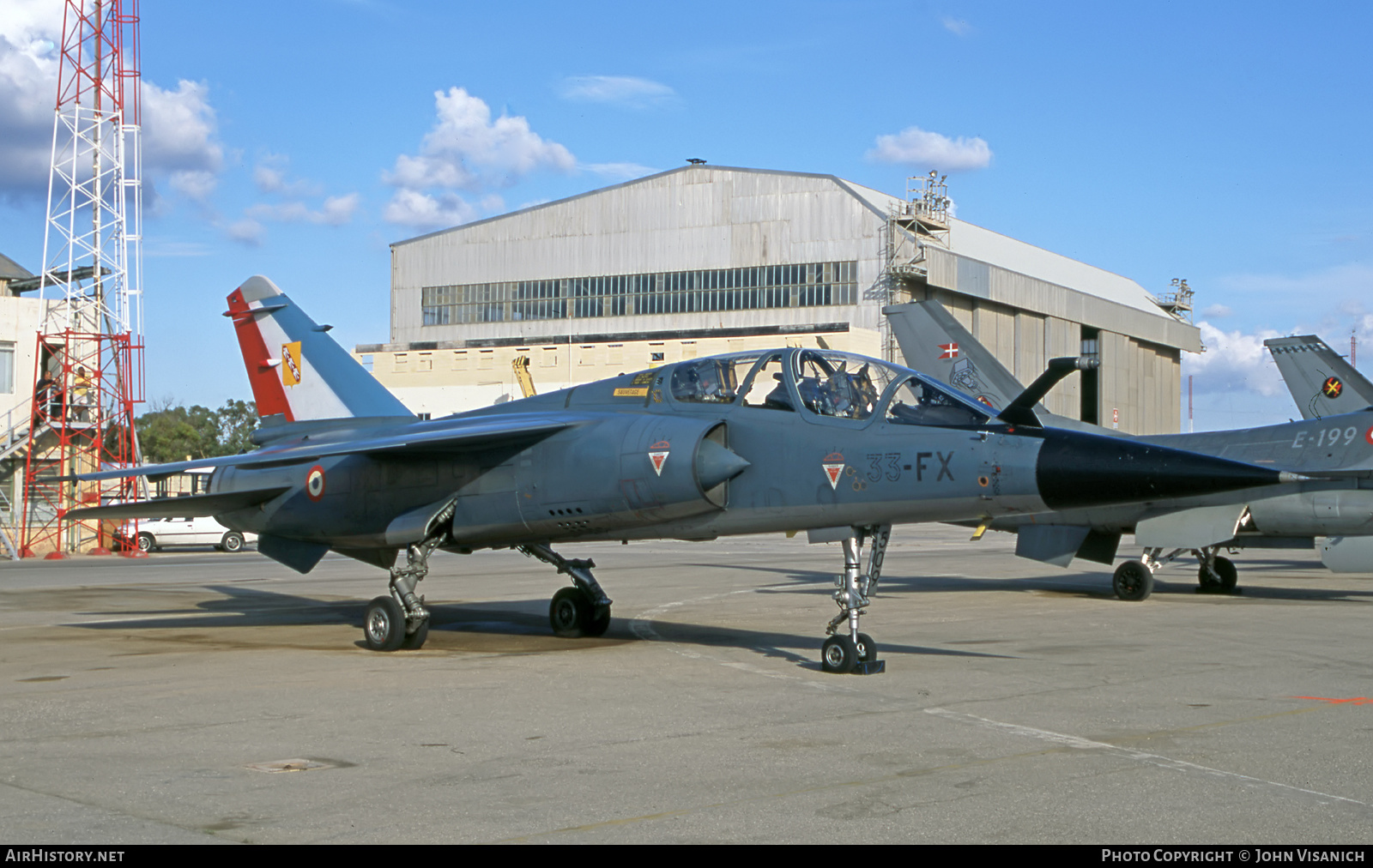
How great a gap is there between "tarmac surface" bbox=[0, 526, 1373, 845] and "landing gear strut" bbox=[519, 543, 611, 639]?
0.31 metres

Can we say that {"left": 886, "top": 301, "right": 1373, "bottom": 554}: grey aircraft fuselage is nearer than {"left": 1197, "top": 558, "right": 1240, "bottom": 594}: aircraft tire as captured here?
Yes

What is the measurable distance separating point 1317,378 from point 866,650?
20301mm

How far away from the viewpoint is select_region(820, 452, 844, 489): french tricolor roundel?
10526mm

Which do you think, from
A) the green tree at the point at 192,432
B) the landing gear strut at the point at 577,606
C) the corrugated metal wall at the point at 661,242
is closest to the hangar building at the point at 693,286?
the corrugated metal wall at the point at 661,242

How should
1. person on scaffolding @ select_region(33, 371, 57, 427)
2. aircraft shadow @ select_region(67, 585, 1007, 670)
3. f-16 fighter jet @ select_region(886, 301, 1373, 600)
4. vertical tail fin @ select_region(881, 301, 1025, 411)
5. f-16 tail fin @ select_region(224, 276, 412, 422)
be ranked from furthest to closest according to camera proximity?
person on scaffolding @ select_region(33, 371, 57, 427) → vertical tail fin @ select_region(881, 301, 1025, 411) → f-16 fighter jet @ select_region(886, 301, 1373, 600) → f-16 tail fin @ select_region(224, 276, 412, 422) → aircraft shadow @ select_region(67, 585, 1007, 670)

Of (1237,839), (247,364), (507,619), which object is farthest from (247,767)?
(247,364)

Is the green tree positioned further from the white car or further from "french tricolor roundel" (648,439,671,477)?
"french tricolor roundel" (648,439,671,477)

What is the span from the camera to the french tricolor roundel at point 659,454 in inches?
435

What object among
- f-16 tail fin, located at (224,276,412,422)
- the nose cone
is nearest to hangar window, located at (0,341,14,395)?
f-16 tail fin, located at (224,276,412,422)

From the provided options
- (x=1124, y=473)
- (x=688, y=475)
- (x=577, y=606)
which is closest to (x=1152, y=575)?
(x=577, y=606)

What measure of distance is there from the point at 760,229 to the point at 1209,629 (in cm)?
5003

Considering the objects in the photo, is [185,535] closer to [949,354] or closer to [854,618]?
[949,354]

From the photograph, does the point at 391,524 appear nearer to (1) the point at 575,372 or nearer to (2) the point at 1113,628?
(2) the point at 1113,628

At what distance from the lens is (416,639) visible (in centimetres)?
1249
